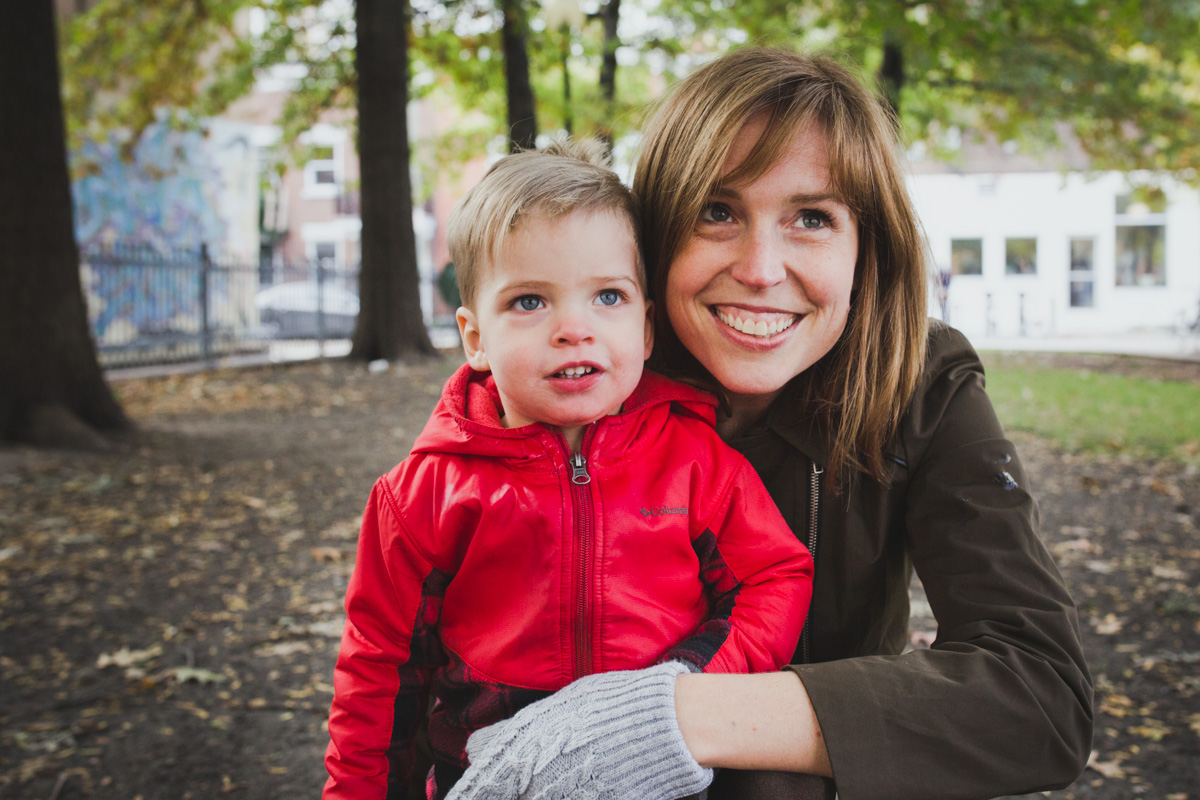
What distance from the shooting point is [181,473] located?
21.0 feet

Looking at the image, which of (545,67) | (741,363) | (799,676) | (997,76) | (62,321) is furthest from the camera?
(545,67)

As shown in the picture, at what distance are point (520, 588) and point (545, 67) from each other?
16964 mm

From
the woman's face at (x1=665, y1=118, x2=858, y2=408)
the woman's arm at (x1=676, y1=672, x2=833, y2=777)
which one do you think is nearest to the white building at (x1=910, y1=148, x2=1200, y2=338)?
the woman's face at (x1=665, y1=118, x2=858, y2=408)

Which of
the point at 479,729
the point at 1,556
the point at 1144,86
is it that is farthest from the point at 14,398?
the point at 1144,86

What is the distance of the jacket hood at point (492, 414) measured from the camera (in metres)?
1.69

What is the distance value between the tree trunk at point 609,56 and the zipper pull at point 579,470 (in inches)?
569

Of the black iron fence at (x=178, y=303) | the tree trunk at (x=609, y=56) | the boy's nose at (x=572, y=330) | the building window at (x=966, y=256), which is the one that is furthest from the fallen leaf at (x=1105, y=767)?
the building window at (x=966, y=256)

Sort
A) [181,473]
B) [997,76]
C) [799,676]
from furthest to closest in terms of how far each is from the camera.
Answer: [997,76], [181,473], [799,676]

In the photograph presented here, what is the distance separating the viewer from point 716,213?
1841 mm

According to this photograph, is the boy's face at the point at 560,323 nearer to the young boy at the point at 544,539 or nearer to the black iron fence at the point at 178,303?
the young boy at the point at 544,539

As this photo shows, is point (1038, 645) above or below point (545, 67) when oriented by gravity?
below

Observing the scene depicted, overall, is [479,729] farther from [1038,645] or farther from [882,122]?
[882,122]

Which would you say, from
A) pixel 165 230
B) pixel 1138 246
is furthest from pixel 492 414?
pixel 1138 246

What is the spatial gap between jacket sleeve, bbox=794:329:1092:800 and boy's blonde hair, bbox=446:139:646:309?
2.47 ft
